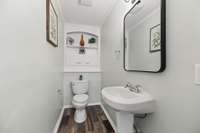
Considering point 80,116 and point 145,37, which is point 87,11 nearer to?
point 145,37

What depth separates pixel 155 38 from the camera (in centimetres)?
89

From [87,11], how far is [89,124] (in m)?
2.21

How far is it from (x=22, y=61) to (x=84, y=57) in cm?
212

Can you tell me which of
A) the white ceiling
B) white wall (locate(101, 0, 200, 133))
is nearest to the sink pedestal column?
white wall (locate(101, 0, 200, 133))

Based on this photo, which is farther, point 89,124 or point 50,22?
point 89,124

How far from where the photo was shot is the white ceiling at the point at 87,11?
5.71ft

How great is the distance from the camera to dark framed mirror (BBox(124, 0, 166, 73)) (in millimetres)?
803

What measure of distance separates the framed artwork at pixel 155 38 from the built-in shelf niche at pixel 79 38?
2.00m

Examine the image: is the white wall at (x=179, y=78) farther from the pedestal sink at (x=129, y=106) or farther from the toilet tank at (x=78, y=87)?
the toilet tank at (x=78, y=87)

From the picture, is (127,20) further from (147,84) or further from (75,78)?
(75,78)

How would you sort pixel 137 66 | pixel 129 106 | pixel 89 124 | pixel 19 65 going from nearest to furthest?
pixel 19 65 < pixel 129 106 < pixel 137 66 < pixel 89 124

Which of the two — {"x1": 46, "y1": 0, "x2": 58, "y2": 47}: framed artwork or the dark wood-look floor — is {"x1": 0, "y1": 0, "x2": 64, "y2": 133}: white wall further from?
the dark wood-look floor

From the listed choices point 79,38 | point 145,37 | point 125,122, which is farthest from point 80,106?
point 79,38

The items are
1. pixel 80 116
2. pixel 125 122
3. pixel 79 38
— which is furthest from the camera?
pixel 79 38
